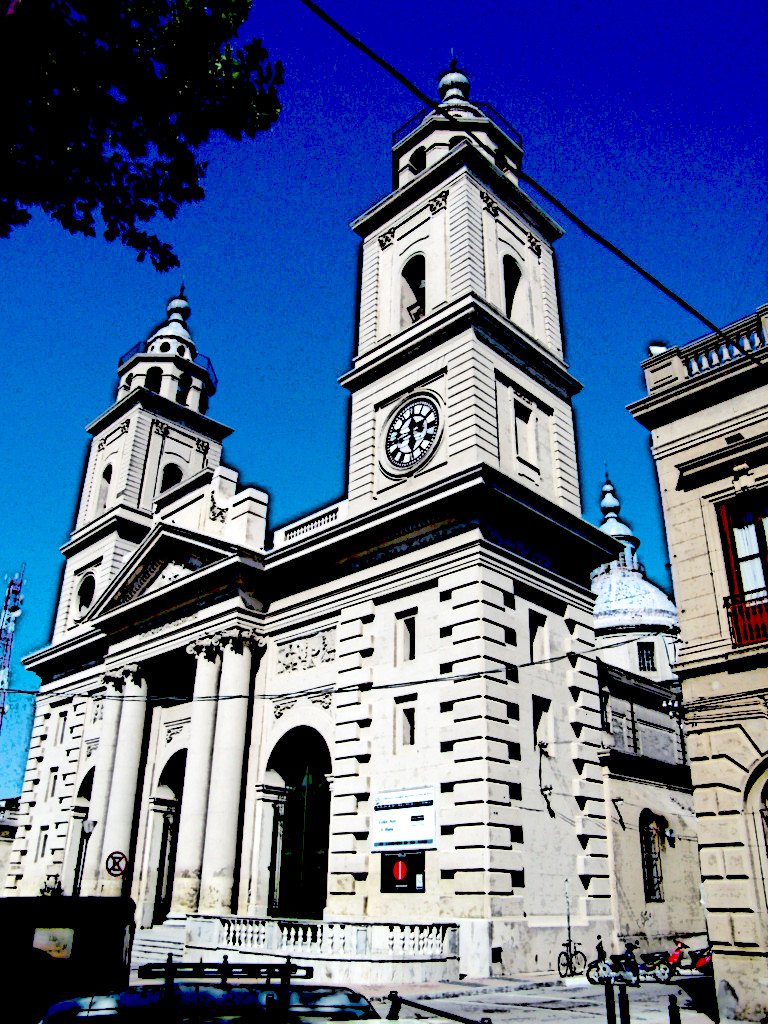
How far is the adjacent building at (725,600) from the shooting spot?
13969 mm

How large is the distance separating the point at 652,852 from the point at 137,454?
28828 millimetres

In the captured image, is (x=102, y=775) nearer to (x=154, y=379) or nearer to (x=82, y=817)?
(x=82, y=817)

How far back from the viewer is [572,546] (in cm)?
2706

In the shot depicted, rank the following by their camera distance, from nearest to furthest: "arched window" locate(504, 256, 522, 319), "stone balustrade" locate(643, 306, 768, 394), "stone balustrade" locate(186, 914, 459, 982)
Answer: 1. "stone balustrade" locate(643, 306, 768, 394)
2. "stone balustrade" locate(186, 914, 459, 982)
3. "arched window" locate(504, 256, 522, 319)

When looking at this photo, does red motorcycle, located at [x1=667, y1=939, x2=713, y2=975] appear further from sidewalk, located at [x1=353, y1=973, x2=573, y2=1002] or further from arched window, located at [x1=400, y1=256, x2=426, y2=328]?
arched window, located at [x1=400, y1=256, x2=426, y2=328]

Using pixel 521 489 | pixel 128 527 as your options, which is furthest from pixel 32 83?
pixel 128 527

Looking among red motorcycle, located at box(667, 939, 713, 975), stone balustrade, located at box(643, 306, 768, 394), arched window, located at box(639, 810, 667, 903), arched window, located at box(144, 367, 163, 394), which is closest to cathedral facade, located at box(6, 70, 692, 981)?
red motorcycle, located at box(667, 939, 713, 975)

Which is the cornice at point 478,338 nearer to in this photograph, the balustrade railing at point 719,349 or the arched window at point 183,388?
the balustrade railing at point 719,349

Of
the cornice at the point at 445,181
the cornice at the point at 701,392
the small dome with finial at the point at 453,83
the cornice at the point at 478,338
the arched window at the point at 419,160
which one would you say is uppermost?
the small dome with finial at the point at 453,83

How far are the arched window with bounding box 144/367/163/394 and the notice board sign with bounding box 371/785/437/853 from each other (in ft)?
→ 94.7

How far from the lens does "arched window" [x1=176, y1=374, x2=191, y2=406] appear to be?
1779 inches

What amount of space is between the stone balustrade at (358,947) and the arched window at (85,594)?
2422 centimetres

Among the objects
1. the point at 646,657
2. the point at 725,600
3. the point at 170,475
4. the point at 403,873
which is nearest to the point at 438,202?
the point at 725,600

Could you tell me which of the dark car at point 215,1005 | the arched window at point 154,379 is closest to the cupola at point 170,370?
the arched window at point 154,379
